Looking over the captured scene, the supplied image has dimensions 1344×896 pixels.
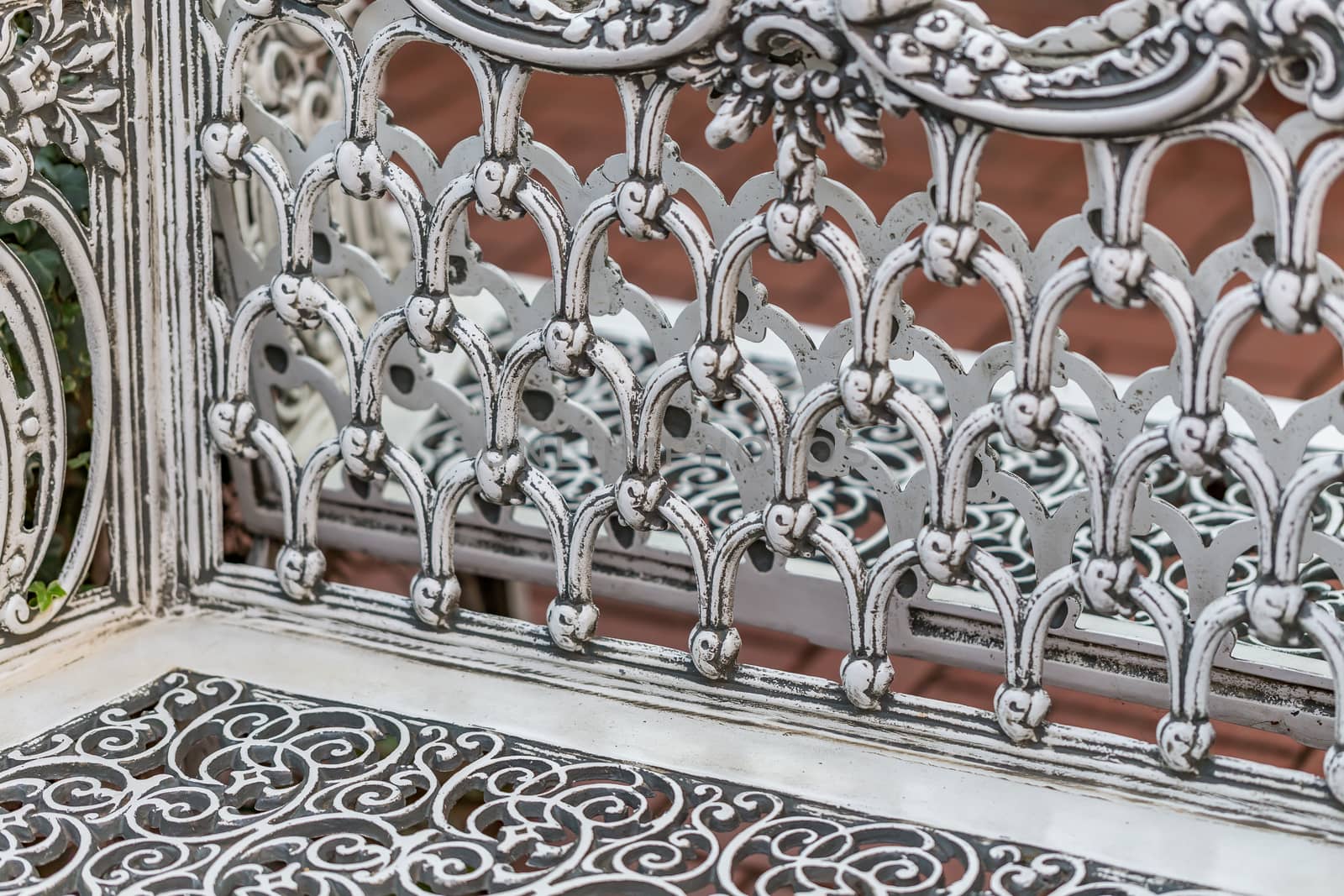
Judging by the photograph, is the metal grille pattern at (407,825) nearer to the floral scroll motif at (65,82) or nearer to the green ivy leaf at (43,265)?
the green ivy leaf at (43,265)

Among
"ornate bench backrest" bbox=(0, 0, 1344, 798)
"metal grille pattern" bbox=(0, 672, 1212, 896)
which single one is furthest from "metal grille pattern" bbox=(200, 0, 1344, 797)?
"metal grille pattern" bbox=(0, 672, 1212, 896)

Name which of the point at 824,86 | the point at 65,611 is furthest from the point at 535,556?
the point at 824,86

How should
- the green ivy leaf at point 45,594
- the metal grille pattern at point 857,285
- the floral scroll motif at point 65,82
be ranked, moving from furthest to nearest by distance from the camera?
the green ivy leaf at point 45,594 < the floral scroll motif at point 65,82 < the metal grille pattern at point 857,285

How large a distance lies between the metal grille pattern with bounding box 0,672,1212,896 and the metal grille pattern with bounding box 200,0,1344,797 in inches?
5.0

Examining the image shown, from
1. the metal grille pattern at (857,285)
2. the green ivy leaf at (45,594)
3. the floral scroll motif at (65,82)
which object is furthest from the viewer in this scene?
the green ivy leaf at (45,594)

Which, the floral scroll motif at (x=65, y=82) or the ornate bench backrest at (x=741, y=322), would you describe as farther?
the floral scroll motif at (x=65, y=82)

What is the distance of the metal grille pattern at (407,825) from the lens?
115cm

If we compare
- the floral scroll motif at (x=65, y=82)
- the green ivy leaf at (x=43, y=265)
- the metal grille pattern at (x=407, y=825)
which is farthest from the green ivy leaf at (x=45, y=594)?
the floral scroll motif at (x=65, y=82)

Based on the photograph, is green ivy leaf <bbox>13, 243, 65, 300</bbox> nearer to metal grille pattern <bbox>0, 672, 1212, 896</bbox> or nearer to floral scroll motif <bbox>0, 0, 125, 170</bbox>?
floral scroll motif <bbox>0, 0, 125, 170</bbox>

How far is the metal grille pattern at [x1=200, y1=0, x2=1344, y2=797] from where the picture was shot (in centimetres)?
108

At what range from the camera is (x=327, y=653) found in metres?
1.46

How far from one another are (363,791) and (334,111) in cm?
115

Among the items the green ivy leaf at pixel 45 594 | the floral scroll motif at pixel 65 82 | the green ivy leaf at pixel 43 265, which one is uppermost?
the floral scroll motif at pixel 65 82

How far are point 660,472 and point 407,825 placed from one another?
359 mm
